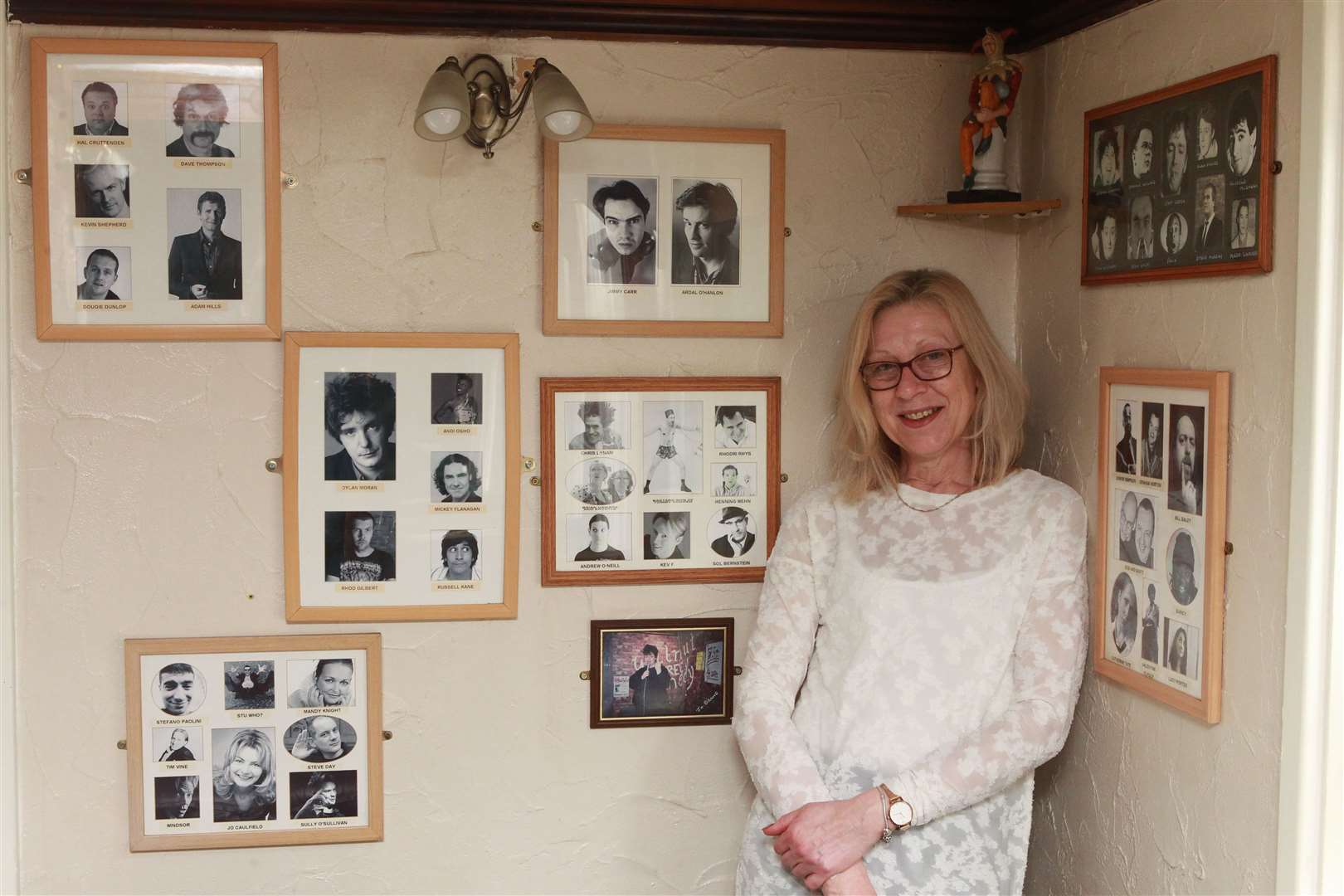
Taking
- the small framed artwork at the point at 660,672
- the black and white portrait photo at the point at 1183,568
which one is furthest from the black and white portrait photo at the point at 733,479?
the black and white portrait photo at the point at 1183,568

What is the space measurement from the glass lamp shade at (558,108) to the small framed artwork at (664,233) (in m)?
0.21

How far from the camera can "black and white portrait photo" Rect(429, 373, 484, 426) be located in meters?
1.99

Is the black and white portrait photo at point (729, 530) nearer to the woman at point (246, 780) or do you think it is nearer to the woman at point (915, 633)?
the woman at point (915, 633)

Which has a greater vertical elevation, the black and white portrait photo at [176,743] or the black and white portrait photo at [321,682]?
the black and white portrait photo at [321,682]

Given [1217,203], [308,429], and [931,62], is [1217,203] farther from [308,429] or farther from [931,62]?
[308,429]

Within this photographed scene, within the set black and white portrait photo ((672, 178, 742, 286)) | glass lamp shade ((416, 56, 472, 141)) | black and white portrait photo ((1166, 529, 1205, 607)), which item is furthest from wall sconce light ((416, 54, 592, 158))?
black and white portrait photo ((1166, 529, 1205, 607))

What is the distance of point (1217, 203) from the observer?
1561 mm

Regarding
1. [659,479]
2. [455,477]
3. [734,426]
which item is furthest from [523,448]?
[734,426]

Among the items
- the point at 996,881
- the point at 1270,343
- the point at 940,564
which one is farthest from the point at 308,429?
the point at 1270,343

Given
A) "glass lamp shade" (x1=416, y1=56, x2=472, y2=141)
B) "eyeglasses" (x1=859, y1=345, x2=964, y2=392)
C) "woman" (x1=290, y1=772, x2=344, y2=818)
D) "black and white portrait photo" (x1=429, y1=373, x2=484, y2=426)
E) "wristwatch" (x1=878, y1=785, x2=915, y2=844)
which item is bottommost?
"woman" (x1=290, y1=772, x2=344, y2=818)

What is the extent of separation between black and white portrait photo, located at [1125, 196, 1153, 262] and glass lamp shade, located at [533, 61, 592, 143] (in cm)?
82

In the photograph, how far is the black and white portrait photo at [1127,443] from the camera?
1.75 m

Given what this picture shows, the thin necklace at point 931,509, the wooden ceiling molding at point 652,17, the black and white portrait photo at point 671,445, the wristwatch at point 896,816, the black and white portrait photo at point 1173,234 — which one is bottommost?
the wristwatch at point 896,816

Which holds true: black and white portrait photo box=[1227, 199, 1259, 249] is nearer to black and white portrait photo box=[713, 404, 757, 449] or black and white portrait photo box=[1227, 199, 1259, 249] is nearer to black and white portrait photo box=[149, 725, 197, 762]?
black and white portrait photo box=[713, 404, 757, 449]
